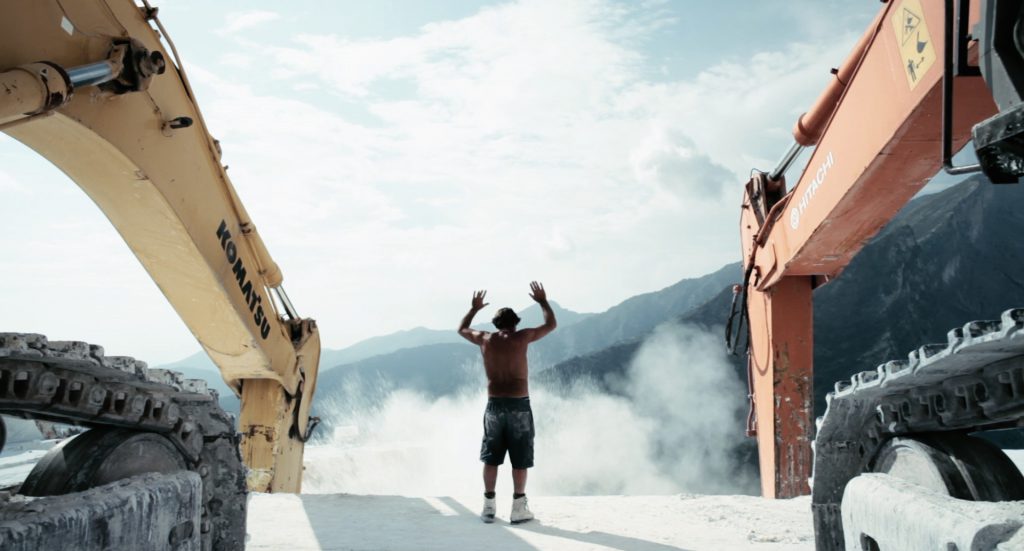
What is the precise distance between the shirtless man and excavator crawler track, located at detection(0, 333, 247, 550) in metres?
2.00

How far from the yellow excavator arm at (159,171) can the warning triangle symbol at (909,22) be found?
12.1ft

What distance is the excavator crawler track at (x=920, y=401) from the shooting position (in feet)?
6.62

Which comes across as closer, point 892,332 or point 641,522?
point 641,522

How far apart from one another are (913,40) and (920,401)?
6.14 ft

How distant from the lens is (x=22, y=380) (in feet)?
7.79

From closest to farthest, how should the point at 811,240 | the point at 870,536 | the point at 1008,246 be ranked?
the point at 870,536 < the point at 811,240 < the point at 1008,246

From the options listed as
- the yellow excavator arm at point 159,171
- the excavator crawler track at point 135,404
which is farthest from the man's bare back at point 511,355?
the excavator crawler track at point 135,404

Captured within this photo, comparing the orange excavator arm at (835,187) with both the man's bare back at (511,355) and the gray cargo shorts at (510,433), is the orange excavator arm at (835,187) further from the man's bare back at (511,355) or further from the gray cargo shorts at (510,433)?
the gray cargo shorts at (510,433)

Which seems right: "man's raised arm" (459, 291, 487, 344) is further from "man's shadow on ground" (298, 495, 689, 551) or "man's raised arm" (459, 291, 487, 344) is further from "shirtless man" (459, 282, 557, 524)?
"man's shadow on ground" (298, 495, 689, 551)

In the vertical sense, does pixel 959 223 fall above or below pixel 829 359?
above

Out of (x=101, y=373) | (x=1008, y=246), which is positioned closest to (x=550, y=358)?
(x=1008, y=246)

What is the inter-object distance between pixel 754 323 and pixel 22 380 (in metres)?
5.66

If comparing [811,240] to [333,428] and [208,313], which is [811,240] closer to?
[208,313]

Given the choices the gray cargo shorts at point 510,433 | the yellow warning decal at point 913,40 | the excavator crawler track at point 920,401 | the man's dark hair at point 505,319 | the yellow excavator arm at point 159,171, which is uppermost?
the yellow warning decal at point 913,40
